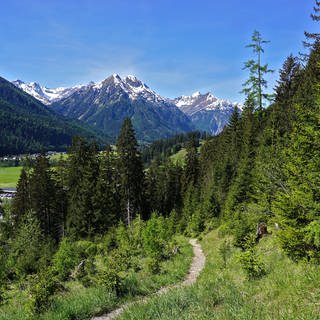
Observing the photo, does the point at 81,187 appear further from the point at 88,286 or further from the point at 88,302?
the point at 88,302

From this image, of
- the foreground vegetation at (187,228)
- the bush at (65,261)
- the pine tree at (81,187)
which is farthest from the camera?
the pine tree at (81,187)

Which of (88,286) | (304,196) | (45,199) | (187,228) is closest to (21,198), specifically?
(45,199)

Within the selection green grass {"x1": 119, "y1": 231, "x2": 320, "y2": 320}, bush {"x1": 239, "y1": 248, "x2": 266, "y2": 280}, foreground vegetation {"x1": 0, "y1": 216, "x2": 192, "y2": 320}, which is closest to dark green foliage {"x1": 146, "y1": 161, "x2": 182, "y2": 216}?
foreground vegetation {"x1": 0, "y1": 216, "x2": 192, "y2": 320}

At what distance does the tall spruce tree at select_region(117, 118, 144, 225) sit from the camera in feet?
159

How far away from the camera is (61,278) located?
20078 millimetres

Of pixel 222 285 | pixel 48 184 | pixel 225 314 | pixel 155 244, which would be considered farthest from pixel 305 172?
pixel 48 184

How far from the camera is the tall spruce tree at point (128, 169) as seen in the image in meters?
48.3

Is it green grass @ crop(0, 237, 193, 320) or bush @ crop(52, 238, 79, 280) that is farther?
bush @ crop(52, 238, 79, 280)

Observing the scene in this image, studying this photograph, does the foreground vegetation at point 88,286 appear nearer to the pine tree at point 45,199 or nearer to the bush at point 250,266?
the bush at point 250,266

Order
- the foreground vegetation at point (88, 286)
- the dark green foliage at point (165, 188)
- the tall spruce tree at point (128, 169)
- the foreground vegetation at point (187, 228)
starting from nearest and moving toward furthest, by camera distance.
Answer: the foreground vegetation at point (187, 228) < the foreground vegetation at point (88, 286) < the tall spruce tree at point (128, 169) < the dark green foliage at point (165, 188)

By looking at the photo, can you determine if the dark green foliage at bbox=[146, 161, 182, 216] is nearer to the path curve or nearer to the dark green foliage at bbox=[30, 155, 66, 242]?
the dark green foliage at bbox=[30, 155, 66, 242]

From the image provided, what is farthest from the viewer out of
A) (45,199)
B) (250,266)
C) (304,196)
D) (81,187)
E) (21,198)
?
(21,198)

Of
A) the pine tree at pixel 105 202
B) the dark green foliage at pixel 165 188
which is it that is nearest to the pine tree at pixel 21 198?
the pine tree at pixel 105 202

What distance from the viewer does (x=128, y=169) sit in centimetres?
4922
